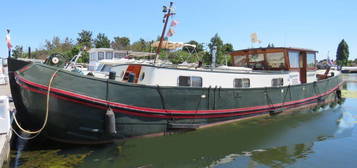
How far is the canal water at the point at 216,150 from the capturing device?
228 inches

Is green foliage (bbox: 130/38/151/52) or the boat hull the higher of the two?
green foliage (bbox: 130/38/151/52)

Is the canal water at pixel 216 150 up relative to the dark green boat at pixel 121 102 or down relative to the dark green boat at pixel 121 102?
down

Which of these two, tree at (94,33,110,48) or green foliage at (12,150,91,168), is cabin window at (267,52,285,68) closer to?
green foliage at (12,150,91,168)

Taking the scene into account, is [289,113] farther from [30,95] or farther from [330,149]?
[30,95]

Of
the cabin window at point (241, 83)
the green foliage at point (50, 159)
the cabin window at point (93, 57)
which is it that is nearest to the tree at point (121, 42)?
the cabin window at point (93, 57)

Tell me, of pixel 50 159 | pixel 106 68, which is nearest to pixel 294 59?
pixel 106 68

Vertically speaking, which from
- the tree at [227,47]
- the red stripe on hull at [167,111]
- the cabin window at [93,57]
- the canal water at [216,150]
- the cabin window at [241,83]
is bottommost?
the canal water at [216,150]

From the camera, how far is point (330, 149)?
684 cm

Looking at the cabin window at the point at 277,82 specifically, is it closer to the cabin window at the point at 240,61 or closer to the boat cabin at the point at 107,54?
the cabin window at the point at 240,61

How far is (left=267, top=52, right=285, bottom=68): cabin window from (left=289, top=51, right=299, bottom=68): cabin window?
0.41 m

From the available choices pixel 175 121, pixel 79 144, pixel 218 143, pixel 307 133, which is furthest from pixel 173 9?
pixel 307 133

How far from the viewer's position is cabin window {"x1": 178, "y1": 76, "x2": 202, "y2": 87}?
299 inches

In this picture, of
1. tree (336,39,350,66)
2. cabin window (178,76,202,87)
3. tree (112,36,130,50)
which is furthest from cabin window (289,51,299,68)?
tree (336,39,350,66)

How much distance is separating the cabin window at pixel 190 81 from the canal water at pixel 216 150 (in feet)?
4.97
